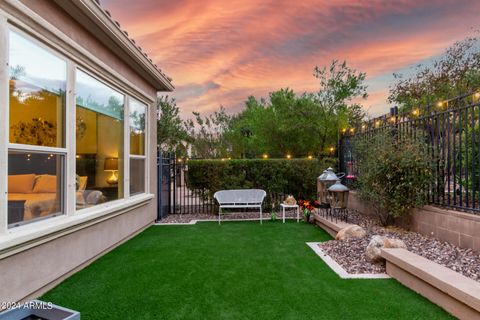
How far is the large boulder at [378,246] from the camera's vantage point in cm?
371

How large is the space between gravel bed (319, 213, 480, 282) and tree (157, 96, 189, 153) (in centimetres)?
1053

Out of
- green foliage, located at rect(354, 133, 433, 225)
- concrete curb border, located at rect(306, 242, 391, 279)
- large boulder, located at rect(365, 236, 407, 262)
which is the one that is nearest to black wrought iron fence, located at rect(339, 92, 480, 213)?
green foliage, located at rect(354, 133, 433, 225)

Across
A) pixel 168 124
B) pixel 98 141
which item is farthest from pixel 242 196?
pixel 168 124

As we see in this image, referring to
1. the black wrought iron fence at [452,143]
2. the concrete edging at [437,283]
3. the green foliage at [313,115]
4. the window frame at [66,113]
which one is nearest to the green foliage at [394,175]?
the black wrought iron fence at [452,143]

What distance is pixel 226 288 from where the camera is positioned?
10.2 ft

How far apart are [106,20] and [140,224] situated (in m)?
3.86

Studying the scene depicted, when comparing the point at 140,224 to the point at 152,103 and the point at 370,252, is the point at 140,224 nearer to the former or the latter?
the point at 152,103

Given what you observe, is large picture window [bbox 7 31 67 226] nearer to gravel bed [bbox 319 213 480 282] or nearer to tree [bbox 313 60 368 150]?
gravel bed [bbox 319 213 480 282]

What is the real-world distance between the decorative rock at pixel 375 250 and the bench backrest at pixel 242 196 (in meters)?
3.57

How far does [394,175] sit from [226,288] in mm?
3636

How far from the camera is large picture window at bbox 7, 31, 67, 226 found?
8.86 ft

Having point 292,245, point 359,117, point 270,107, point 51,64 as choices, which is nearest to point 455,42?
point 359,117

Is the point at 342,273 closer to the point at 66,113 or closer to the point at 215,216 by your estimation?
the point at 66,113

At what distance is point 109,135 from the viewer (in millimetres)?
4805
